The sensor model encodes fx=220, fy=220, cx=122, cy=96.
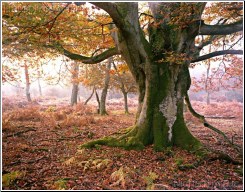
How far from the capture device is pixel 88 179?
5.29m

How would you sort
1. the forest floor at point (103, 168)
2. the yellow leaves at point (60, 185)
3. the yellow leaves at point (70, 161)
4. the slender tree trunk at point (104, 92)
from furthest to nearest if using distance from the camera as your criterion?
the slender tree trunk at point (104, 92)
the yellow leaves at point (70, 161)
the forest floor at point (103, 168)
the yellow leaves at point (60, 185)

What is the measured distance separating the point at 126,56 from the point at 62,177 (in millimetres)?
4642

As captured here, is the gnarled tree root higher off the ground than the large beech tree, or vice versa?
the large beech tree

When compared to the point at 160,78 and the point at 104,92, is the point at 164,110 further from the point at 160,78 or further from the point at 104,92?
the point at 104,92

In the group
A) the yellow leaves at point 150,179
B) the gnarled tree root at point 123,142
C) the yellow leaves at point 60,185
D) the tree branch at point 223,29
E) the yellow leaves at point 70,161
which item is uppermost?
the tree branch at point 223,29

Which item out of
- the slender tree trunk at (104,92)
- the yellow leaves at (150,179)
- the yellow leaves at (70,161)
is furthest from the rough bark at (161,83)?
the slender tree trunk at (104,92)

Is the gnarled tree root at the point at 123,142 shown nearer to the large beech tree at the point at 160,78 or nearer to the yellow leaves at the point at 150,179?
the large beech tree at the point at 160,78

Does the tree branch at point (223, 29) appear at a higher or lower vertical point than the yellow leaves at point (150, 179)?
higher

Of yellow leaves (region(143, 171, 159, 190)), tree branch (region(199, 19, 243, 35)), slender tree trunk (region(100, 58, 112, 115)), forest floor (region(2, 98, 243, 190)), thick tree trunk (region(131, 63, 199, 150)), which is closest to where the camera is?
yellow leaves (region(143, 171, 159, 190))

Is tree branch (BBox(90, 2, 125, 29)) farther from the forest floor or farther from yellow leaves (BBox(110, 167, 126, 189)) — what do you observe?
yellow leaves (BBox(110, 167, 126, 189))

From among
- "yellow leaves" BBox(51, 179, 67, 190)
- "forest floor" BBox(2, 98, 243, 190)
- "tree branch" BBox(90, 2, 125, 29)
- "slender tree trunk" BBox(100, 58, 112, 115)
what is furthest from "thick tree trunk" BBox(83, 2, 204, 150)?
"slender tree trunk" BBox(100, 58, 112, 115)

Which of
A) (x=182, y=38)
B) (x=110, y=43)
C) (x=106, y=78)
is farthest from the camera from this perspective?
(x=106, y=78)

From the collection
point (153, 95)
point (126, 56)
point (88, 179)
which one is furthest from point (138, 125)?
point (88, 179)

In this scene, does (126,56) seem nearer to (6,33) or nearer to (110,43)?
(110,43)
